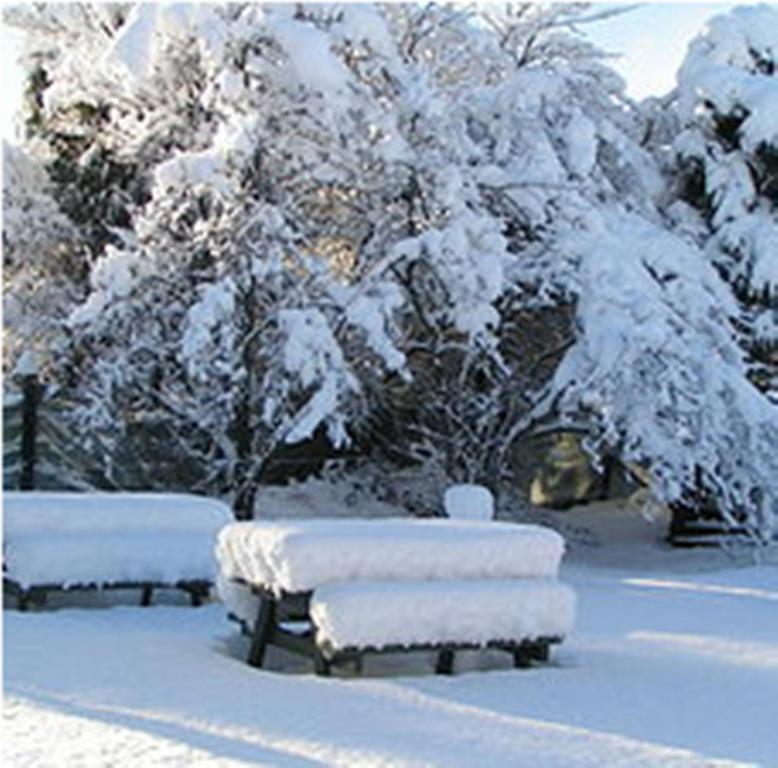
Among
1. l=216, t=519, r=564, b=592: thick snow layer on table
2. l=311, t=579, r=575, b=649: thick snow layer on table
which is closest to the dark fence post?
l=216, t=519, r=564, b=592: thick snow layer on table

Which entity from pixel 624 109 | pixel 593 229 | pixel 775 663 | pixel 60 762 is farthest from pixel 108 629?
pixel 624 109

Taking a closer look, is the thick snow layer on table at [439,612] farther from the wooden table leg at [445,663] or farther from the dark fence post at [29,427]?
the dark fence post at [29,427]

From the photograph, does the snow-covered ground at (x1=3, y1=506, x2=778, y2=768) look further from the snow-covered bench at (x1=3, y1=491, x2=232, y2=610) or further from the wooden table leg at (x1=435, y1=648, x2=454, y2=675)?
the snow-covered bench at (x1=3, y1=491, x2=232, y2=610)

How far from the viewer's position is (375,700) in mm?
7129

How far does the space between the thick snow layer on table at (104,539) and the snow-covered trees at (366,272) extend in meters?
3.18

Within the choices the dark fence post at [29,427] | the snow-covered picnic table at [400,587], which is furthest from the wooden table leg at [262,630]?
the dark fence post at [29,427]

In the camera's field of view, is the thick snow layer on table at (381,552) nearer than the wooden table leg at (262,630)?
Yes

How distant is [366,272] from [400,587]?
7.71 m

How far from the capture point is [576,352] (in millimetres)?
15117

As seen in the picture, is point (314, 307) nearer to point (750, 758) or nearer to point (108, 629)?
point (108, 629)

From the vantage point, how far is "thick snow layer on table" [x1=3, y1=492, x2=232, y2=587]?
32.6ft

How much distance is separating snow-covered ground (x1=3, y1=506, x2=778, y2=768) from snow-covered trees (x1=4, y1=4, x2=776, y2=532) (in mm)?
4357

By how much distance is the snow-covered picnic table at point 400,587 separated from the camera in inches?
306

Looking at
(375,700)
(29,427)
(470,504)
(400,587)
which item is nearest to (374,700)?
(375,700)
